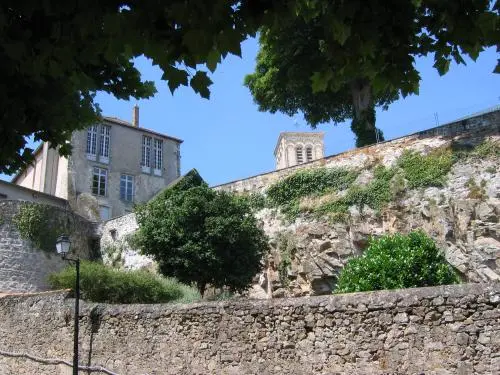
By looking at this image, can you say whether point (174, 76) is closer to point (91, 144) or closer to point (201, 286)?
point (201, 286)

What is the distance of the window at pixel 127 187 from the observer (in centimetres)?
3493

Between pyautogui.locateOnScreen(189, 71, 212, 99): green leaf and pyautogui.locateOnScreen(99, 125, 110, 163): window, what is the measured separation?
31.5 m

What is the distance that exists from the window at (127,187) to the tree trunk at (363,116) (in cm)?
1527

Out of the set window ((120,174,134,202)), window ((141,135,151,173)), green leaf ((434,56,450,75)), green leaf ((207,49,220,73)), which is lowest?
green leaf ((207,49,220,73))

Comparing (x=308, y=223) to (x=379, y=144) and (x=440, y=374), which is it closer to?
(x=379, y=144)

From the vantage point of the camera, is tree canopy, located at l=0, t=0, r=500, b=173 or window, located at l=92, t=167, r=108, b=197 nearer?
tree canopy, located at l=0, t=0, r=500, b=173

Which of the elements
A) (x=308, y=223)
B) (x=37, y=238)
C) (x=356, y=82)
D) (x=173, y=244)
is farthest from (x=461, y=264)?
(x=37, y=238)

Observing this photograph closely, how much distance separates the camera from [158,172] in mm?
36750

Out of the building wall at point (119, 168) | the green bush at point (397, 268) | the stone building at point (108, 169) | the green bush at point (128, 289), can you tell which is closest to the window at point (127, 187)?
the stone building at point (108, 169)

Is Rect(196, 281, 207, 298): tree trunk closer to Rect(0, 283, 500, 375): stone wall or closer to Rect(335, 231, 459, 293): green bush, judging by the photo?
Rect(335, 231, 459, 293): green bush

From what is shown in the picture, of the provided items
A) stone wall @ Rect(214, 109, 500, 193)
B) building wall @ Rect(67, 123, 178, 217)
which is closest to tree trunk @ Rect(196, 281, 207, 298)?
stone wall @ Rect(214, 109, 500, 193)

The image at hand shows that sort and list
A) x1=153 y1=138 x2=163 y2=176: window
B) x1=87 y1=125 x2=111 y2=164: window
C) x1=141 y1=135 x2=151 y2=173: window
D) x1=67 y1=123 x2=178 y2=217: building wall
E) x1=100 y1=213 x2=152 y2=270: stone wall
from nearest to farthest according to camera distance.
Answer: x1=100 y1=213 x2=152 y2=270: stone wall → x1=67 y1=123 x2=178 y2=217: building wall → x1=87 y1=125 x2=111 y2=164: window → x1=141 y1=135 x2=151 y2=173: window → x1=153 y1=138 x2=163 y2=176: window

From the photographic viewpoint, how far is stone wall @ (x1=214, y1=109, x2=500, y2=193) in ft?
63.0

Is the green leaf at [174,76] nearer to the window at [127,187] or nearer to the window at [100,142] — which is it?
the window at [100,142]
